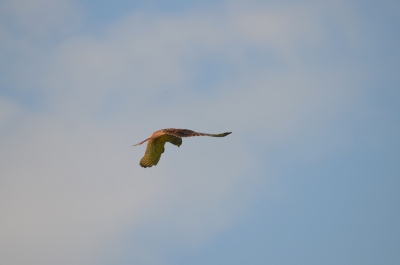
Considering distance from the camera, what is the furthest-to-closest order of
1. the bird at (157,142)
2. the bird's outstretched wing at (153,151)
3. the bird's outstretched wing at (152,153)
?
the bird's outstretched wing at (152,153) < the bird's outstretched wing at (153,151) < the bird at (157,142)

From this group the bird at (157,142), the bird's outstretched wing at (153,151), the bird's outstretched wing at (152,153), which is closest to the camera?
the bird at (157,142)

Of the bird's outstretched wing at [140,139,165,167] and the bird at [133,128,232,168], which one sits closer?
the bird at [133,128,232,168]

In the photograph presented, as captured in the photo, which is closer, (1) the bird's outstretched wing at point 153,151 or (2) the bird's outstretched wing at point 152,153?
(1) the bird's outstretched wing at point 153,151

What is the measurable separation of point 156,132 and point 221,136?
357 cm

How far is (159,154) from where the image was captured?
92.8 feet

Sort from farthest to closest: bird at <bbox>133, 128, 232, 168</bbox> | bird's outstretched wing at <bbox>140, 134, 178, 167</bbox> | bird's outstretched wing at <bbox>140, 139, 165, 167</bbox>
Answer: bird's outstretched wing at <bbox>140, 139, 165, 167</bbox>, bird's outstretched wing at <bbox>140, 134, 178, 167</bbox>, bird at <bbox>133, 128, 232, 168</bbox>

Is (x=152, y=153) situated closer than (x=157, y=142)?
No

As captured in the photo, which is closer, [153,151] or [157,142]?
[157,142]

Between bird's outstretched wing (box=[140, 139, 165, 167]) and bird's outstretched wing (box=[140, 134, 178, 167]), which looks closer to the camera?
bird's outstretched wing (box=[140, 134, 178, 167])

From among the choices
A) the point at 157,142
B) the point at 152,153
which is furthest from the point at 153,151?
the point at 157,142

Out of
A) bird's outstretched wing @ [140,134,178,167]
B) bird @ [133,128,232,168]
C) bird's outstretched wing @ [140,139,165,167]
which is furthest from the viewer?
bird's outstretched wing @ [140,139,165,167]

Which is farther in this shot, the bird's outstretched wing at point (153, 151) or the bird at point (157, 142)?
the bird's outstretched wing at point (153, 151)

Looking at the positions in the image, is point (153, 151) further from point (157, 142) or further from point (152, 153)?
point (157, 142)

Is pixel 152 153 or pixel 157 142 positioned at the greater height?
pixel 157 142
